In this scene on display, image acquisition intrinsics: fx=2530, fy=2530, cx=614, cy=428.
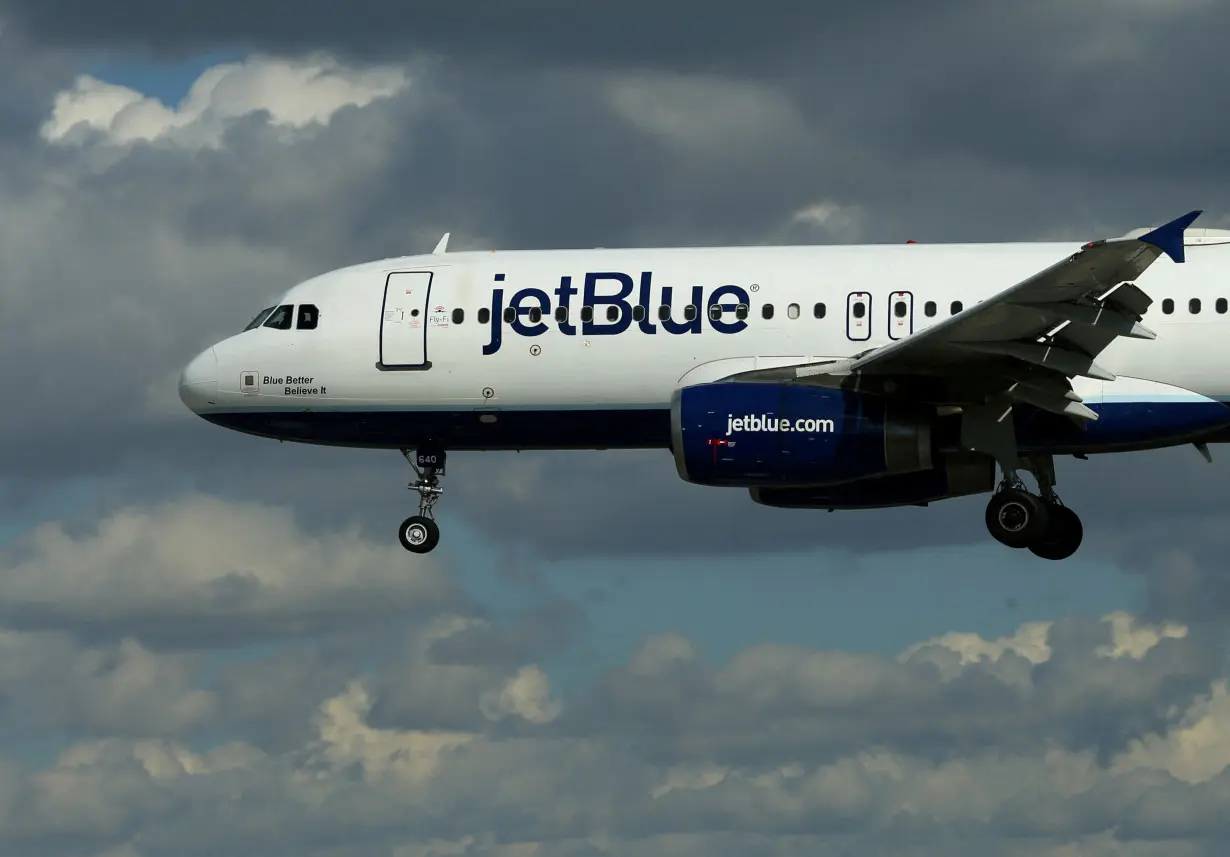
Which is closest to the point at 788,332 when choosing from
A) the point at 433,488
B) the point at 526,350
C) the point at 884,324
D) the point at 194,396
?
the point at 884,324

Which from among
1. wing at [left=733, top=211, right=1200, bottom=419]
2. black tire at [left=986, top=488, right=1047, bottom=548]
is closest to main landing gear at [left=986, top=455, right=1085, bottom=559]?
black tire at [left=986, top=488, right=1047, bottom=548]

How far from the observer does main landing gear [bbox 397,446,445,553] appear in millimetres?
45812

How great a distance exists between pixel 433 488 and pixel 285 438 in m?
2.90

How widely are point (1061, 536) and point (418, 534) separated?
453 inches

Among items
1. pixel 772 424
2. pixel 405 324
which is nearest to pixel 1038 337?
pixel 772 424

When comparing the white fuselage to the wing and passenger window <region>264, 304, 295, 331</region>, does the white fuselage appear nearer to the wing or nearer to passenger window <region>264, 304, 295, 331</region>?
passenger window <region>264, 304, 295, 331</region>

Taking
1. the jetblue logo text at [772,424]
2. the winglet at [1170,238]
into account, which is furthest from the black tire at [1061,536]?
the winglet at [1170,238]

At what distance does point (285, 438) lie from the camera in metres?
46.4

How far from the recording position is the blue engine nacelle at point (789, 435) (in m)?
40.9

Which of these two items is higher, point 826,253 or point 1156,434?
point 826,253

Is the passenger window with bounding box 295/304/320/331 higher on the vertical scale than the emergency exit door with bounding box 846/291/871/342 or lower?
higher

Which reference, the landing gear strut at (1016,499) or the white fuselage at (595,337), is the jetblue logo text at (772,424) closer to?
the white fuselage at (595,337)

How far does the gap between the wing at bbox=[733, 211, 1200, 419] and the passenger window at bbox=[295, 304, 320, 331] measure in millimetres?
8874

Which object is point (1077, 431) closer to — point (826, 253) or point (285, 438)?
point (826, 253)
